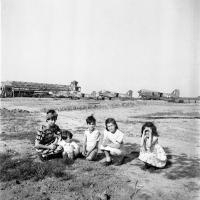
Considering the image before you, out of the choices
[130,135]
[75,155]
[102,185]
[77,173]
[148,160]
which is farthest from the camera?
[130,135]

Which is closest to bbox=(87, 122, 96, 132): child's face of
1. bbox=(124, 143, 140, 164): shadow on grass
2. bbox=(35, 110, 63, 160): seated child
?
bbox=(35, 110, 63, 160): seated child

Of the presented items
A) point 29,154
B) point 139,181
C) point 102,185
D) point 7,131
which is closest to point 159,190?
point 139,181

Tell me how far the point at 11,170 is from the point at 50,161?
94 cm

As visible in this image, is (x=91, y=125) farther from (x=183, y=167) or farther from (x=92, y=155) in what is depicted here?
(x=183, y=167)

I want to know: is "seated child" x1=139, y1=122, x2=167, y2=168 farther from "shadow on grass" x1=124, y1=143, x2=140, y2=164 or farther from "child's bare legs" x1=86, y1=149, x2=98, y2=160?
Answer: "child's bare legs" x1=86, y1=149, x2=98, y2=160

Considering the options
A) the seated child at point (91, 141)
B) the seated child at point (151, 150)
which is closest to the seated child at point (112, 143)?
the seated child at point (91, 141)

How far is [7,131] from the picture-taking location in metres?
10.2

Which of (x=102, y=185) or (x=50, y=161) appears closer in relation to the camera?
(x=102, y=185)

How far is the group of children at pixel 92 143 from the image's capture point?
19.5 feet

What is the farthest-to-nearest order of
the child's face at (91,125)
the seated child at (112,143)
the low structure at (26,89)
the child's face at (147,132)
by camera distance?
1. the low structure at (26,89)
2. the child's face at (91,125)
3. the seated child at (112,143)
4. the child's face at (147,132)

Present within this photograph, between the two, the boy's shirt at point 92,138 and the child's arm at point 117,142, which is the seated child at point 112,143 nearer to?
the child's arm at point 117,142

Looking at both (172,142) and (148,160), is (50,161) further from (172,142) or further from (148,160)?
(172,142)

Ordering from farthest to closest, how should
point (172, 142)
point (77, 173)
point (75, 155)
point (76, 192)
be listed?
1. point (172, 142)
2. point (75, 155)
3. point (77, 173)
4. point (76, 192)

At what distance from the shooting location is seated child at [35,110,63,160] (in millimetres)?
6160
